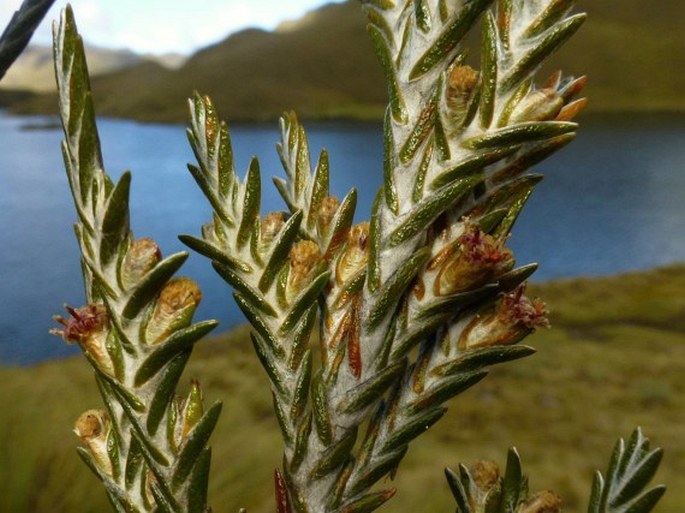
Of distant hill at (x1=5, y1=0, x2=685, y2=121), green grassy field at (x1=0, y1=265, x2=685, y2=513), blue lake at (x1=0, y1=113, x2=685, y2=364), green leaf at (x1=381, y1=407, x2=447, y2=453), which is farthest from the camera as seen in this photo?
distant hill at (x1=5, y1=0, x2=685, y2=121)

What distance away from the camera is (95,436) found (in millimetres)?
542

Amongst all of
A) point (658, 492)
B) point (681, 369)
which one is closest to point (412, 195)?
point (658, 492)

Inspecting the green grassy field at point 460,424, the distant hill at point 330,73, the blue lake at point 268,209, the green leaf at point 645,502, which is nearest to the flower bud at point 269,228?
the green leaf at point 645,502

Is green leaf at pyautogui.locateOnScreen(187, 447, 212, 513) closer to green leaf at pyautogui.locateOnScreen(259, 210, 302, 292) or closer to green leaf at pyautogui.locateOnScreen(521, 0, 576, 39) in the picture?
green leaf at pyautogui.locateOnScreen(259, 210, 302, 292)

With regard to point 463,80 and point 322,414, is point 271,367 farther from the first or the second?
point 463,80

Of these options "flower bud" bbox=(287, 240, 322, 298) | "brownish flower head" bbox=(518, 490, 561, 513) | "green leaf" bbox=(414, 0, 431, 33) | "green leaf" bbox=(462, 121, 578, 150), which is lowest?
"brownish flower head" bbox=(518, 490, 561, 513)

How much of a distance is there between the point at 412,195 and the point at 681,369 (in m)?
4.40

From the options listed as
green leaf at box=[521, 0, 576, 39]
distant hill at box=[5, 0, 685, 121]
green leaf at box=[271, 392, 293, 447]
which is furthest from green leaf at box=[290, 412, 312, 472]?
distant hill at box=[5, 0, 685, 121]

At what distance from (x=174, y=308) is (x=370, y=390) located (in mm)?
148

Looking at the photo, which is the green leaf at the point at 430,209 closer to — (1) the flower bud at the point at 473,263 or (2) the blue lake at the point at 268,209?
(1) the flower bud at the point at 473,263

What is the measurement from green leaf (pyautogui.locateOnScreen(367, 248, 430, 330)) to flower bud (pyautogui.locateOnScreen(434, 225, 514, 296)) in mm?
19

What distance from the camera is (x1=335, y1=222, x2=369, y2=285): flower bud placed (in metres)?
0.56

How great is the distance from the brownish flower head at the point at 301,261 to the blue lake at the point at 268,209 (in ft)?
12.1

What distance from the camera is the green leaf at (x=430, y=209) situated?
447 mm
